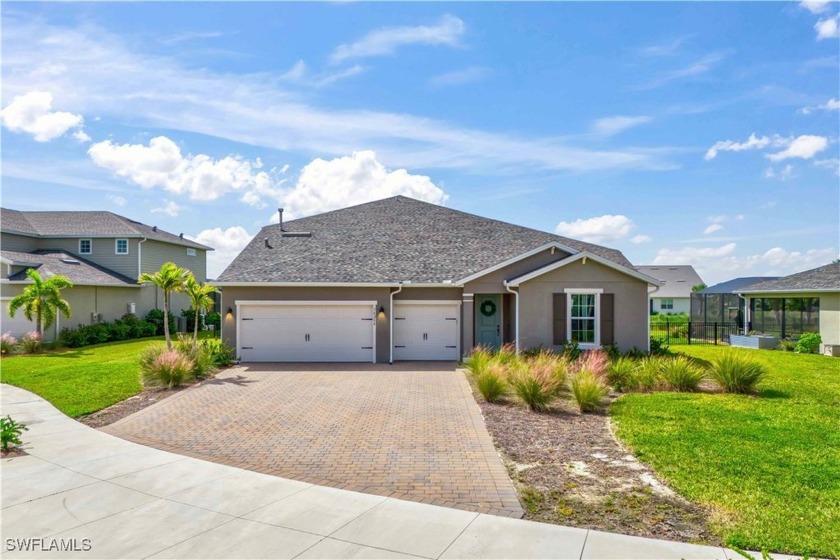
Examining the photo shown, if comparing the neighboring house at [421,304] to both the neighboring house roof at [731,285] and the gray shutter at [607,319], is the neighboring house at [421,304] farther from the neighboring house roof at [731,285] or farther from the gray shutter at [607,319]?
the neighboring house roof at [731,285]

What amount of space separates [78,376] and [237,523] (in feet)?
41.2

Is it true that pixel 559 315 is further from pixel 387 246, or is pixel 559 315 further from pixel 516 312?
pixel 387 246

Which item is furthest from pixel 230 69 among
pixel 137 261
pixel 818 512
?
pixel 137 261

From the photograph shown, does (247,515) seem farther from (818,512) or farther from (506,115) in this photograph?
(506,115)

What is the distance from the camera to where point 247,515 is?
545cm

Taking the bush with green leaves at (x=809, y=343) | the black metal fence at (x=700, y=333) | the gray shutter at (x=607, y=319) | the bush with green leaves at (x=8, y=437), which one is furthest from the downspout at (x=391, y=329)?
the bush with green leaves at (x=809, y=343)

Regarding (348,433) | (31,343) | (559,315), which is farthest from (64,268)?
(559,315)

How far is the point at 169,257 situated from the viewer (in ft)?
105

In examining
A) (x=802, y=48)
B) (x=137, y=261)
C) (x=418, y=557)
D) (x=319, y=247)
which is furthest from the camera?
(x=137, y=261)

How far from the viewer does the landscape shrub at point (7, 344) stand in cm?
2059

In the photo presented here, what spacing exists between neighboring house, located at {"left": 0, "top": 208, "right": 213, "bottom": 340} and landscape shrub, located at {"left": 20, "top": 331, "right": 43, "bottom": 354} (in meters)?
1.58

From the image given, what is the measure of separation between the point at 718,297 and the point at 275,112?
29121mm

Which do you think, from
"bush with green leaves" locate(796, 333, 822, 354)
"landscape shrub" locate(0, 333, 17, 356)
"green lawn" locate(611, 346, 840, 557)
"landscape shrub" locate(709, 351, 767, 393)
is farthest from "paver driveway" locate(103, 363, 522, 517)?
"bush with green leaves" locate(796, 333, 822, 354)

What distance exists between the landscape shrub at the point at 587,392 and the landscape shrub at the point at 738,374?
13.1ft
